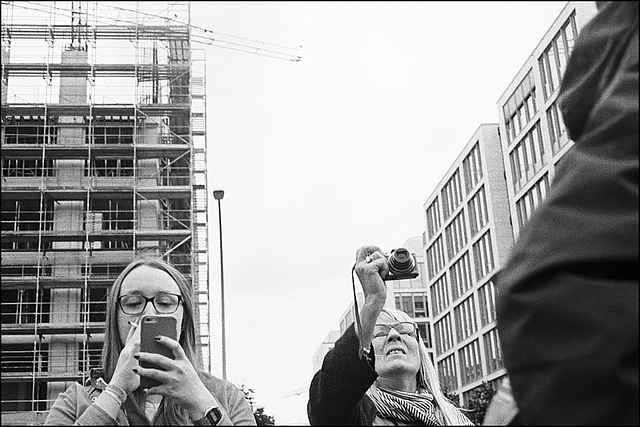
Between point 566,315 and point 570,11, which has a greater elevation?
point 570,11

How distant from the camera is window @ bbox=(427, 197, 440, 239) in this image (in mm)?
59938

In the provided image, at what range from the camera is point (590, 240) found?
93 cm

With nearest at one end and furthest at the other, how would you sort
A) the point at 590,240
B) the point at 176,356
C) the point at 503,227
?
the point at 590,240, the point at 176,356, the point at 503,227

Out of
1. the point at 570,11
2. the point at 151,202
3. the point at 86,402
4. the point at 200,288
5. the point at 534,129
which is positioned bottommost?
the point at 86,402

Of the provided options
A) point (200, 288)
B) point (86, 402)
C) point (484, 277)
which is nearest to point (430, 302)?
point (484, 277)

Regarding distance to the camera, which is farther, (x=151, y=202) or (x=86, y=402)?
(x=151, y=202)

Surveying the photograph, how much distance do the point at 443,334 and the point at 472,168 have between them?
13408 mm

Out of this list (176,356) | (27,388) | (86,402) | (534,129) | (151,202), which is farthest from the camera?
(534,129)

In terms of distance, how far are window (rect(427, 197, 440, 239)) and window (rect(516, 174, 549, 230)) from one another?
1550cm

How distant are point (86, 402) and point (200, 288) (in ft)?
116

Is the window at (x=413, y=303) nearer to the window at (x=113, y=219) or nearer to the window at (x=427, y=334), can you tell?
the window at (x=427, y=334)

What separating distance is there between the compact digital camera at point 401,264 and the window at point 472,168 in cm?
4777

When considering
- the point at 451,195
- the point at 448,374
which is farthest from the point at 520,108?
the point at 448,374

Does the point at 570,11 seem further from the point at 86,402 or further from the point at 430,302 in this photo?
the point at 86,402
